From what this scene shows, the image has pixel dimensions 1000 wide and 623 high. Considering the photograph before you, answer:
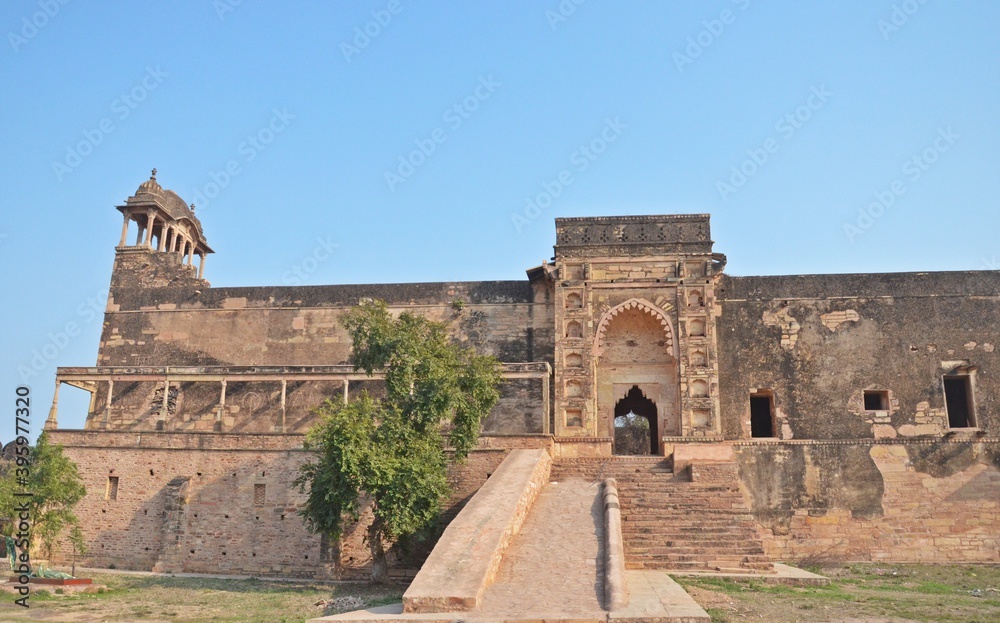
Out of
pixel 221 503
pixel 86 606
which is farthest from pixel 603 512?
pixel 221 503

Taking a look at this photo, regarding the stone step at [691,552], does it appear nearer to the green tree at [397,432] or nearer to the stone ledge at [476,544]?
the stone ledge at [476,544]

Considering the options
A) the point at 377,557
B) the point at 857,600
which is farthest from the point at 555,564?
the point at 377,557

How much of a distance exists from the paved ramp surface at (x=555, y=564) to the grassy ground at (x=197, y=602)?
2219 millimetres

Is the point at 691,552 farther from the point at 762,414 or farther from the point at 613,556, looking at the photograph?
the point at 762,414

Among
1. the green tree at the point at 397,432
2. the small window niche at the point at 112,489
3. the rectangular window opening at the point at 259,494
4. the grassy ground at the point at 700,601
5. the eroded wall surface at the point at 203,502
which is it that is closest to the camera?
the grassy ground at the point at 700,601

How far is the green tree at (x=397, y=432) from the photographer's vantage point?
14.0m

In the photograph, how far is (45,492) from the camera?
16.9 m

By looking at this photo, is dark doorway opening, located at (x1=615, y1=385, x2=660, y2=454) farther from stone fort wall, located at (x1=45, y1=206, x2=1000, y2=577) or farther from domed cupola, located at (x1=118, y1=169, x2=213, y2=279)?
domed cupola, located at (x1=118, y1=169, x2=213, y2=279)

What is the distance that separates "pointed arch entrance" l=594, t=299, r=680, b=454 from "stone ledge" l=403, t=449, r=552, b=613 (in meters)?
5.15

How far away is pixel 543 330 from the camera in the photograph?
70.2 ft

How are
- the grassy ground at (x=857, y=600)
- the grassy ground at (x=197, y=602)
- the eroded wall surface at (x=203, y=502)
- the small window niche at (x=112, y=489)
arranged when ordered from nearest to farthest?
the grassy ground at (x=857, y=600) < the grassy ground at (x=197, y=602) < the eroded wall surface at (x=203, y=502) < the small window niche at (x=112, y=489)

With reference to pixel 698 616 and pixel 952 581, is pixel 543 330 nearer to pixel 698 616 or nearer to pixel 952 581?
pixel 952 581

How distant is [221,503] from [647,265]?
1100 centimetres

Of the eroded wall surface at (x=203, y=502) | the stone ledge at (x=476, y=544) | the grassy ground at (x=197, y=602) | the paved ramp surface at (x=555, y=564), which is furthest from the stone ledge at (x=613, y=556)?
the eroded wall surface at (x=203, y=502)
